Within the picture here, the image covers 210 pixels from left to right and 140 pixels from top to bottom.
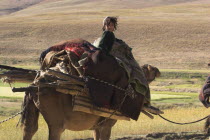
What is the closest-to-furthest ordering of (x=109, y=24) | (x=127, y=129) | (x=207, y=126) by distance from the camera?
1. (x=109, y=24)
2. (x=207, y=126)
3. (x=127, y=129)

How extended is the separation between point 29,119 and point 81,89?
104 cm

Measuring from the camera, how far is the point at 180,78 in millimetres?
43344

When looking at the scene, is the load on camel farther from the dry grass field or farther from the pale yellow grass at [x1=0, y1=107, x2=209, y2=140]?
the dry grass field

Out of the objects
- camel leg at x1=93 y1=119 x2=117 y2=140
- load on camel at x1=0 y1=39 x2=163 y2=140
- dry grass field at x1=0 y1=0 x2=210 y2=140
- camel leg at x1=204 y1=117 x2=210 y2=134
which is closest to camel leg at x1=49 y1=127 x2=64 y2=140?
load on camel at x1=0 y1=39 x2=163 y2=140

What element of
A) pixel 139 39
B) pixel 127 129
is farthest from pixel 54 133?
pixel 139 39

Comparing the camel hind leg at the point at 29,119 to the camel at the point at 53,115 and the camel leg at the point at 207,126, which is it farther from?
the camel leg at the point at 207,126

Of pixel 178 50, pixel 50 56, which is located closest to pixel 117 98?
pixel 50 56

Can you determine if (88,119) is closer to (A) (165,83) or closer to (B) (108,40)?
(B) (108,40)

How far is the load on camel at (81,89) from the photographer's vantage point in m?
9.57

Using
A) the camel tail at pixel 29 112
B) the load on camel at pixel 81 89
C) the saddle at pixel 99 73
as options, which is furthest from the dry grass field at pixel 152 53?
the camel tail at pixel 29 112

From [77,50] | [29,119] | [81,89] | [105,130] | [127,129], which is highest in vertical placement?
[77,50]

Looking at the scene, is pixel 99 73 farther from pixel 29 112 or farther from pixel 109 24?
pixel 29 112

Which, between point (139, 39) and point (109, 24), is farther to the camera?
point (139, 39)

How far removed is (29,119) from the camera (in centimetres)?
968
